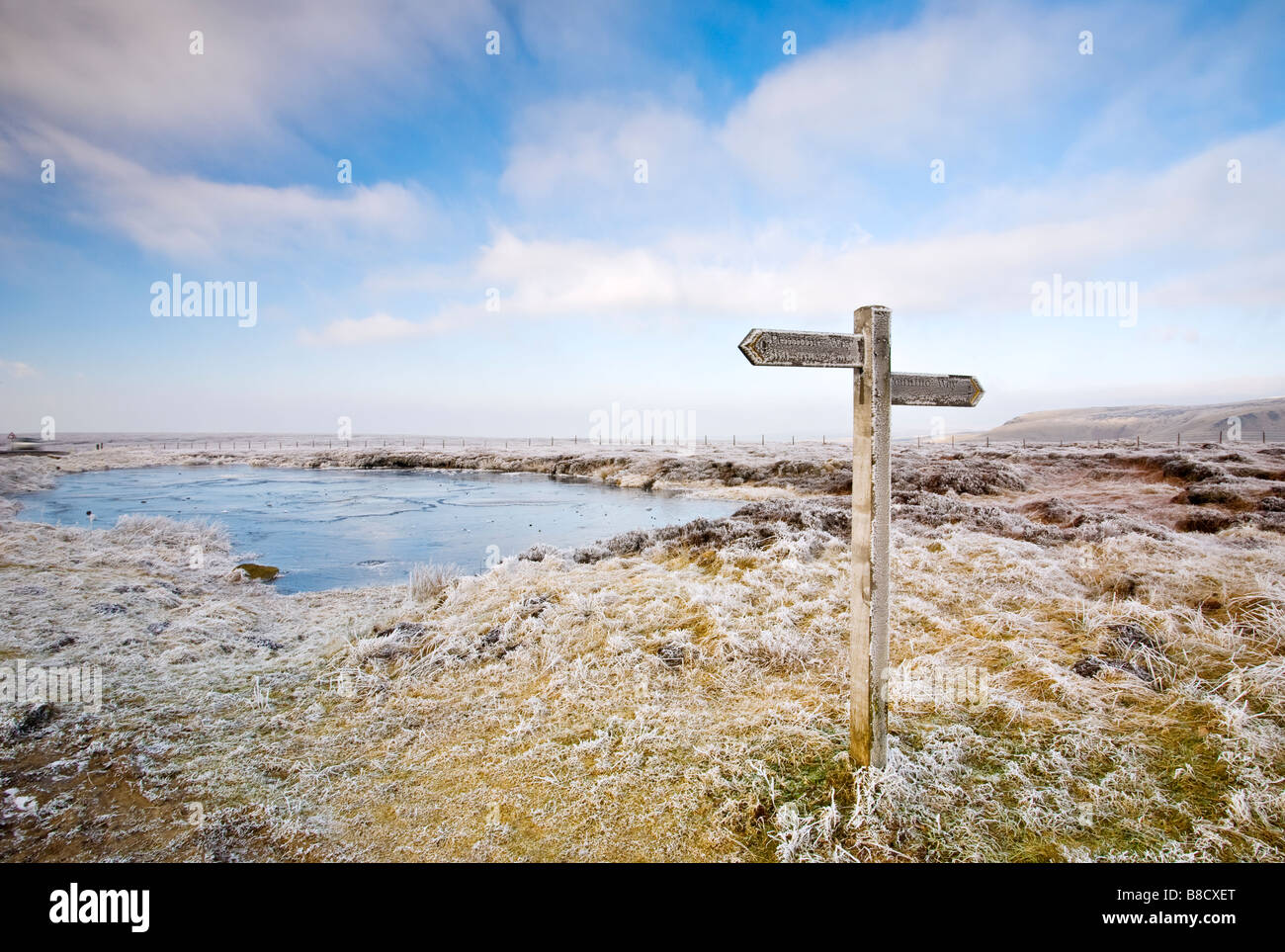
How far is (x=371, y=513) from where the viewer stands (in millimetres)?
24953

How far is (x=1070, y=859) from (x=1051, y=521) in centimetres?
1344

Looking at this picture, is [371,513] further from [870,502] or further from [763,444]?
[763,444]

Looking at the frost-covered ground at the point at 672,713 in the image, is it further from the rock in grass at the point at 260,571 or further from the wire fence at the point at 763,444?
the wire fence at the point at 763,444


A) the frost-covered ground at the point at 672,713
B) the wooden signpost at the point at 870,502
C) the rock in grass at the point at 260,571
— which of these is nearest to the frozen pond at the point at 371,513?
the rock in grass at the point at 260,571

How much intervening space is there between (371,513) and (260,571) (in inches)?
448

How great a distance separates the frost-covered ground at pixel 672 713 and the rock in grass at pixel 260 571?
2210 millimetres

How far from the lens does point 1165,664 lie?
18.7ft

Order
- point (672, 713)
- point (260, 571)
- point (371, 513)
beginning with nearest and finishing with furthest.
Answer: point (672, 713) < point (260, 571) < point (371, 513)

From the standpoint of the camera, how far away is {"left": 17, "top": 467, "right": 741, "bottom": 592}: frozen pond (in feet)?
52.4

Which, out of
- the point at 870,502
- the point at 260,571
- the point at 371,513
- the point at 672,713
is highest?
the point at 870,502

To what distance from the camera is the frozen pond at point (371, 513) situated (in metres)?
16.0

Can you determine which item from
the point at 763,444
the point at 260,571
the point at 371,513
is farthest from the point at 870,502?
the point at 763,444
